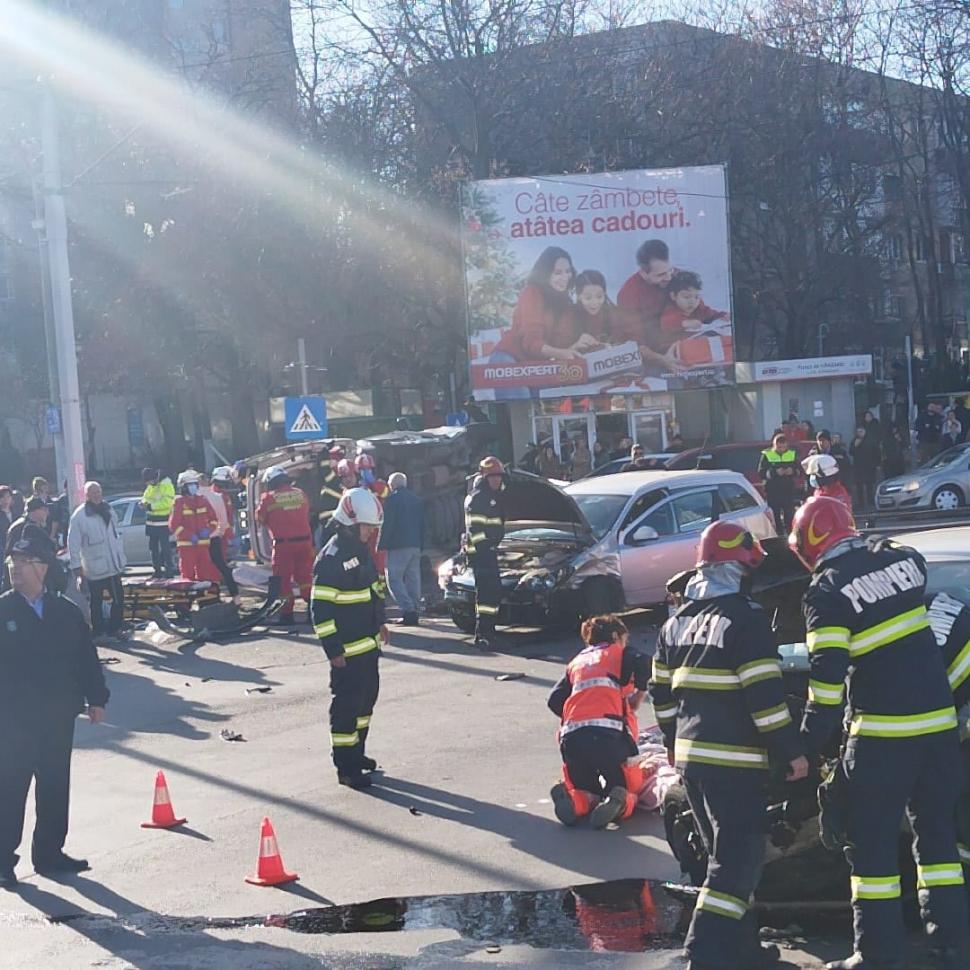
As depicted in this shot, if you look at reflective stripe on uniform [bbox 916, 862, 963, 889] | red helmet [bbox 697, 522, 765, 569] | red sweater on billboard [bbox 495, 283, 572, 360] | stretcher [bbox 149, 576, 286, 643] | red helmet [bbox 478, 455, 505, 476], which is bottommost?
stretcher [bbox 149, 576, 286, 643]

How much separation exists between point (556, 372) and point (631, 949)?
26.2 meters

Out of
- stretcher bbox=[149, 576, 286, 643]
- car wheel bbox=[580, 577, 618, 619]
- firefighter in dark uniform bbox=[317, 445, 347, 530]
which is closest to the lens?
car wheel bbox=[580, 577, 618, 619]

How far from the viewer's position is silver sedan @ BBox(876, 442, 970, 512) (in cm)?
2655

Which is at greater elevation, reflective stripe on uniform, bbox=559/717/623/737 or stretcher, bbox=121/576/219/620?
reflective stripe on uniform, bbox=559/717/623/737

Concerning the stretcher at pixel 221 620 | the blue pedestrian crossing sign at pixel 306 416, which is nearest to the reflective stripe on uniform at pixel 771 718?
the stretcher at pixel 221 620

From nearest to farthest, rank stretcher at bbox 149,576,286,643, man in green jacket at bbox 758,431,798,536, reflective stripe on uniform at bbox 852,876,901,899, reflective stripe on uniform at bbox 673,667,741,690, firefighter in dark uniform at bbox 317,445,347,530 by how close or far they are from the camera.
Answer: reflective stripe on uniform at bbox 852,876,901,899, reflective stripe on uniform at bbox 673,667,741,690, stretcher at bbox 149,576,286,643, firefighter in dark uniform at bbox 317,445,347,530, man in green jacket at bbox 758,431,798,536

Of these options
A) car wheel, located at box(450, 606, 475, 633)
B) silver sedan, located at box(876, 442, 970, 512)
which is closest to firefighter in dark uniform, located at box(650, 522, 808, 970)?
car wheel, located at box(450, 606, 475, 633)

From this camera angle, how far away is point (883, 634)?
524 cm

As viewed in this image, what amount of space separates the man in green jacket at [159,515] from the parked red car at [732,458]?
26.2ft

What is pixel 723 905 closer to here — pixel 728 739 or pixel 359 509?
pixel 728 739

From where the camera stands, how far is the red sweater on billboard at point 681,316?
31.6 metres

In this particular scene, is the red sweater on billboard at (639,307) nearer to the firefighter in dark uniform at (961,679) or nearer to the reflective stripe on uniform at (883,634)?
the firefighter in dark uniform at (961,679)

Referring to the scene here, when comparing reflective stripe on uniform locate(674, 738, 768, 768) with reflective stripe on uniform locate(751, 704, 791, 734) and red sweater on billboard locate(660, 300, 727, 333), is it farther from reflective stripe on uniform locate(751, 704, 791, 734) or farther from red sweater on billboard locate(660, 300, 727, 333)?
red sweater on billboard locate(660, 300, 727, 333)

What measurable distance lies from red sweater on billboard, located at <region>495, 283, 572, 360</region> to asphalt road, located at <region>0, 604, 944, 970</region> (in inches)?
755
